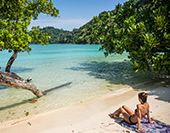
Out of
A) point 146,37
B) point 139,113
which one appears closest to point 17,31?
point 139,113

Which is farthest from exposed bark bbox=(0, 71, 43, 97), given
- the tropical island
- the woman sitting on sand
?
the woman sitting on sand

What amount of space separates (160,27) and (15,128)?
921 cm

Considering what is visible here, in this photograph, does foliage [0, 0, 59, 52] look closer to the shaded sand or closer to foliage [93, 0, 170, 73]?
the shaded sand

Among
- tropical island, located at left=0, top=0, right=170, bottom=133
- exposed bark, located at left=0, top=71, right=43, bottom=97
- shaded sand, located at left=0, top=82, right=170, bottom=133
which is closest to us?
shaded sand, located at left=0, top=82, right=170, bottom=133

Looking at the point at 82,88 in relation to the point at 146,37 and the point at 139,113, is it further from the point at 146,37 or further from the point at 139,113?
the point at 139,113

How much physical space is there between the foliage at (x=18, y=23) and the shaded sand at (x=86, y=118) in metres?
3.68

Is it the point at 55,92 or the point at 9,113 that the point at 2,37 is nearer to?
the point at 9,113

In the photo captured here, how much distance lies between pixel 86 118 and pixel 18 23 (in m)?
6.49

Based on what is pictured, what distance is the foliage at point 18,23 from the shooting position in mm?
7168

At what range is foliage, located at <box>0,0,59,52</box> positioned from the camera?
717 cm

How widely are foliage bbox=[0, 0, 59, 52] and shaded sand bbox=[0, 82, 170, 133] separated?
12.1 feet

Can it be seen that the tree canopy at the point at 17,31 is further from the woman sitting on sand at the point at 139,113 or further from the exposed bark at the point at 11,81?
the woman sitting on sand at the point at 139,113

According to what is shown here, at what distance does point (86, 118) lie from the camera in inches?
222

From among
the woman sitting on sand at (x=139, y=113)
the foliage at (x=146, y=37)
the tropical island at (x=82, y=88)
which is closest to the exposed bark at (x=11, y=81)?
the tropical island at (x=82, y=88)
